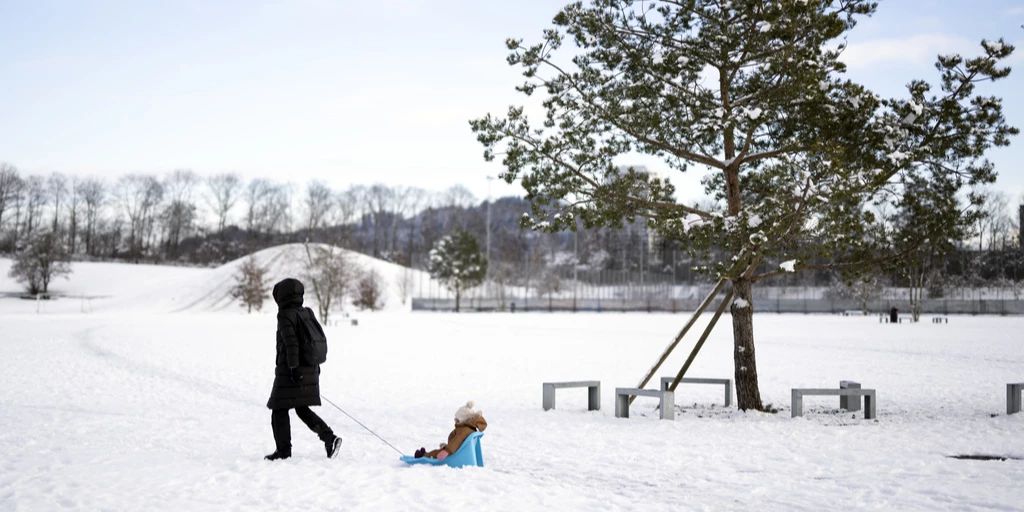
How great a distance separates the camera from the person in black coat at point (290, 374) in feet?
25.2

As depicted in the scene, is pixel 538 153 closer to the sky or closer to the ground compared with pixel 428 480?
closer to the sky

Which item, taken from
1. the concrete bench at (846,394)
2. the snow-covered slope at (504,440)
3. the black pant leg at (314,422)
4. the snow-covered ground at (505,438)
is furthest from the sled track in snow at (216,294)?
the black pant leg at (314,422)

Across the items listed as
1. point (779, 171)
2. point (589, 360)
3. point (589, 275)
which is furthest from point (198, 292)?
point (779, 171)

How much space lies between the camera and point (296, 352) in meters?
7.67

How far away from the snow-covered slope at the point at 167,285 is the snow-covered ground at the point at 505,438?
4877 centimetres

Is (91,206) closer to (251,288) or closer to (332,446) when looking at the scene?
(251,288)

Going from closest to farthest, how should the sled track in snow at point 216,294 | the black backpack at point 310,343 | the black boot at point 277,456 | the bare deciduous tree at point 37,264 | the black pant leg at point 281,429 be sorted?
1. the black backpack at point 310,343
2. the black pant leg at point 281,429
3. the black boot at point 277,456
4. the sled track in snow at point 216,294
5. the bare deciduous tree at point 37,264

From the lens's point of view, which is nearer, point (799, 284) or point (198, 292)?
point (198, 292)

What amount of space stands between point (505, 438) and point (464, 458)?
7.37 ft

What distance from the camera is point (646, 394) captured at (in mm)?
11805

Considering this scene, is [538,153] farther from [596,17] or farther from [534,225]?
[596,17]

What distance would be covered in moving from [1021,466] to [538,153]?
24.2 ft

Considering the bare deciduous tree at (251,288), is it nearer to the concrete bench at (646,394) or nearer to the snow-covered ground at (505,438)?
the snow-covered ground at (505,438)

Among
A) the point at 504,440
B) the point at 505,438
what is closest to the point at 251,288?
the point at 505,438
